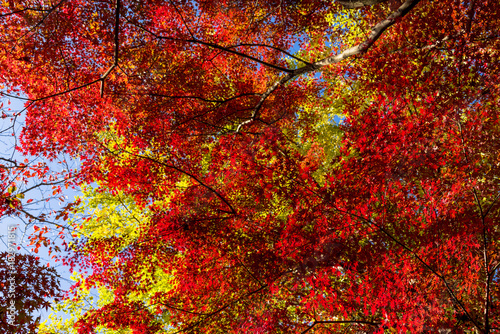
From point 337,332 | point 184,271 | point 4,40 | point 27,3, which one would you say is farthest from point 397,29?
point 4,40

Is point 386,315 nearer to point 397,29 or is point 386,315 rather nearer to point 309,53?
point 397,29

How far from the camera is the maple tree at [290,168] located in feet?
19.1

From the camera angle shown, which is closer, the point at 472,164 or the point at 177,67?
the point at 472,164

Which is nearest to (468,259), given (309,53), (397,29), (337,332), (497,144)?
(497,144)

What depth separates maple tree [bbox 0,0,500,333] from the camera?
581cm

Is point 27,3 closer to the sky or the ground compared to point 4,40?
closer to the sky

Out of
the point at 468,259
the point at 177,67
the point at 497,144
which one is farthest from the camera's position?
the point at 177,67

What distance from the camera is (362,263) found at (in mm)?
7523

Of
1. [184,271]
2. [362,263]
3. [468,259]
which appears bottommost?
[468,259]

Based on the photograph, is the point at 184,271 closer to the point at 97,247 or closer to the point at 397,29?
the point at 97,247

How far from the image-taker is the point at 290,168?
784 centimetres

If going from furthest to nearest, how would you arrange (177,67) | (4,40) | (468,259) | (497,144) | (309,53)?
(309,53) < (177,67) < (4,40) < (497,144) < (468,259)

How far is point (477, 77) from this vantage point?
258 inches

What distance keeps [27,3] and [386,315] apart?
40.4ft
